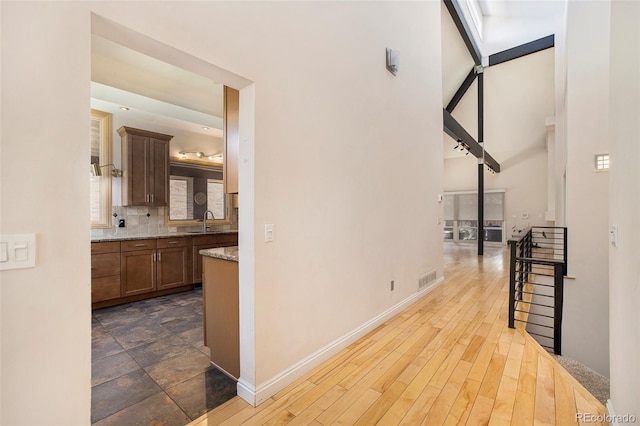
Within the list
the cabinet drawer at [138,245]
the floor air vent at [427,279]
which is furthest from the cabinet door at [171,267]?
the floor air vent at [427,279]

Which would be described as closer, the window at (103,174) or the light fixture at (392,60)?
the light fixture at (392,60)

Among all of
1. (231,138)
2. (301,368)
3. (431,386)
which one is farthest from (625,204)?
(231,138)

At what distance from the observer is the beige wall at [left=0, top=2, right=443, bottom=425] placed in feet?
3.35

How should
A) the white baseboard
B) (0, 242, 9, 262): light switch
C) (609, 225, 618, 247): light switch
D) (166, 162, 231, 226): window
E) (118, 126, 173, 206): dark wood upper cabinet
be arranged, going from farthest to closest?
(166, 162, 231, 226): window → (118, 126, 173, 206): dark wood upper cabinet → the white baseboard → (609, 225, 618, 247): light switch → (0, 242, 9, 262): light switch

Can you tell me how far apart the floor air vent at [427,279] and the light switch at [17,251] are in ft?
12.7

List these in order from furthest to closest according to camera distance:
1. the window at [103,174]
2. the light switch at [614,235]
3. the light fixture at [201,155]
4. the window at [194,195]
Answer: the light fixture at [201,155] → the window at [194,195] → the window at [103,174] → the light switch at [614,235]

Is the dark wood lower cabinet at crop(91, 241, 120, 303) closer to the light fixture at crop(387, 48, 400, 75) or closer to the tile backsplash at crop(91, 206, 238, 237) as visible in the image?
the tile backsplash at crop(91, 206, 238, 237)

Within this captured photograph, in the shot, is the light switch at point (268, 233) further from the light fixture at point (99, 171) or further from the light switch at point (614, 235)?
the light fixture at point (99, 171)

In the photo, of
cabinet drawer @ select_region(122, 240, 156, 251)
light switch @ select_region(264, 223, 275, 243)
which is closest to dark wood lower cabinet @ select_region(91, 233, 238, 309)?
cabinet drawer @ select_region(122, 240, 156, 251)

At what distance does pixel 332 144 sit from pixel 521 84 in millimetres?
10231

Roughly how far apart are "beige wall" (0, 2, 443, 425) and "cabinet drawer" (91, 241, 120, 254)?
2940mm

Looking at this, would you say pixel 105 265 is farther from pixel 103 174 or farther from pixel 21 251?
pixel 21 251

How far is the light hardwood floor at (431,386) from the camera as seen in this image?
5.49 ft

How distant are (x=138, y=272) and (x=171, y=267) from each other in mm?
448
